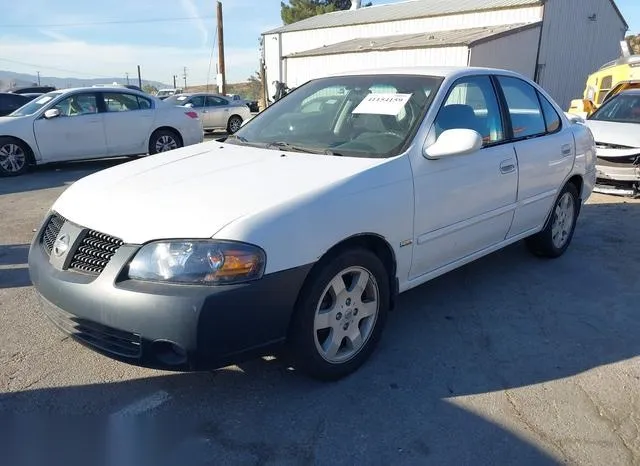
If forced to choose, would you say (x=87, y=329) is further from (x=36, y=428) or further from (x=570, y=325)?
(x=570, y=325)

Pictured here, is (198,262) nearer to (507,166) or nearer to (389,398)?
(389,398)

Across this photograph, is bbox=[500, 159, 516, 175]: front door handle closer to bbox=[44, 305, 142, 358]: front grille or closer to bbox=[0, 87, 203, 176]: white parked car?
bbox=[44, 305, 142, 358]: front grille

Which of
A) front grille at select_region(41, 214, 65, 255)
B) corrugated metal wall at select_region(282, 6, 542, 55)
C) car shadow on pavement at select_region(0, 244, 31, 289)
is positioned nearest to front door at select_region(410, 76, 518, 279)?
front grille at select_region(41, 214, 65, 255)

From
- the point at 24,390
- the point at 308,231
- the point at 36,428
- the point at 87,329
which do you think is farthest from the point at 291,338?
the point at 24,390

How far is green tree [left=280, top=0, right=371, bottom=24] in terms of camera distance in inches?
1778

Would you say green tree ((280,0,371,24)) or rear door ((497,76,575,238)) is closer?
rear door ((497,76,575,238))

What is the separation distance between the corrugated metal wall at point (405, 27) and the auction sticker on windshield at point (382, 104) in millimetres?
19916

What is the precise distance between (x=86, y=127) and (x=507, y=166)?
8.29m

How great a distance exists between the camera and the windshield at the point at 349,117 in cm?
333

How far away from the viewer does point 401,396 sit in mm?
2834

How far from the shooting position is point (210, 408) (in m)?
2.72

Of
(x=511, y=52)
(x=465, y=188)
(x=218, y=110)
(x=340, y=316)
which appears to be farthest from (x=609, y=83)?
(x=340, y=316)

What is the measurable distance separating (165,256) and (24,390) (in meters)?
1.22

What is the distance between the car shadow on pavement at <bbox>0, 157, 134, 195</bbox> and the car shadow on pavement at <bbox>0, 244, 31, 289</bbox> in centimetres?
335
